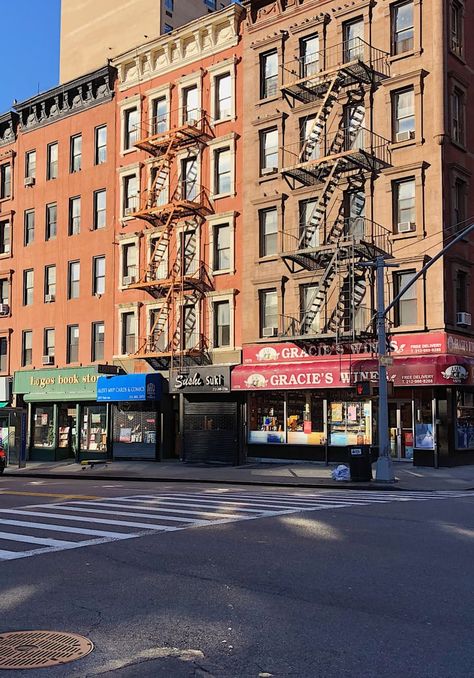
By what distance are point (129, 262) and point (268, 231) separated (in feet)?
27.1

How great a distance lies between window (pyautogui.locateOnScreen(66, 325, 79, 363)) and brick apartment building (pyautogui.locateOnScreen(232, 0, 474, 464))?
36.6ft

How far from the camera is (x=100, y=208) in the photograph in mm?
38719

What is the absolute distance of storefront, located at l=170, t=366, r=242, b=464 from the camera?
3198cm

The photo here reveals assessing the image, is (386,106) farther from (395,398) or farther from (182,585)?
(182,585)

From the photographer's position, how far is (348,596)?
720 centimetres

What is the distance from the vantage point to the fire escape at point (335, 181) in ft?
93.7

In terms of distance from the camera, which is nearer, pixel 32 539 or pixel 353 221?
pixel 32 539

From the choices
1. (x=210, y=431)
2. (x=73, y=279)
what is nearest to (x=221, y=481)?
(x=210, y=431)

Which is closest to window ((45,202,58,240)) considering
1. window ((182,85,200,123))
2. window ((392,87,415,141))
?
window ((182,85,200,123))

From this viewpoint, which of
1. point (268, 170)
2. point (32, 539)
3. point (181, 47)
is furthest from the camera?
point (181, 47)

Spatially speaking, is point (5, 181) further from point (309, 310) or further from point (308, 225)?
point (309, 310)

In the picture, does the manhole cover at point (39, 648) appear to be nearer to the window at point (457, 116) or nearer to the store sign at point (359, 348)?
the store sign at point (359, 348)

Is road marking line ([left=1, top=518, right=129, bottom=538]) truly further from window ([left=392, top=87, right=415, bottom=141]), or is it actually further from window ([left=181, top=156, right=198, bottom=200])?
window ([left=181, top=156, right=198, bottom=200])

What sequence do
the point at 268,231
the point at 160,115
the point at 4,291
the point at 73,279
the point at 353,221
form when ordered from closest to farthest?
the point at 353,221
the point at 268,231
the point at 160,115
the point at 73,279
the point at 4,291
